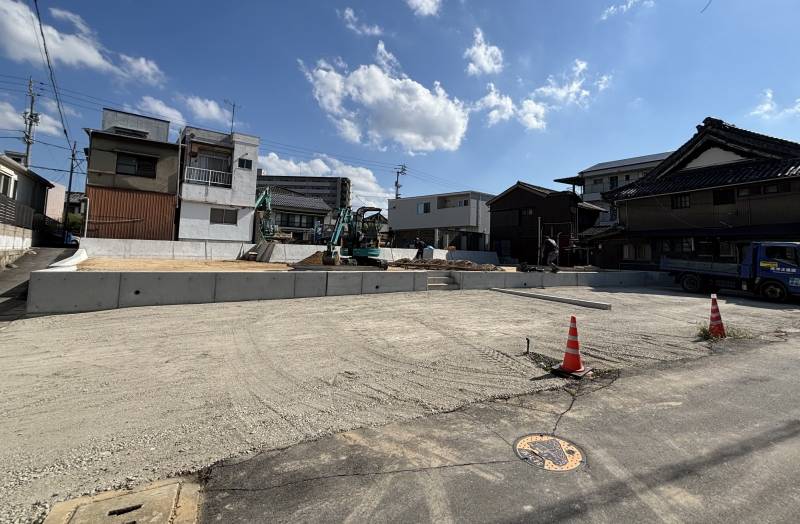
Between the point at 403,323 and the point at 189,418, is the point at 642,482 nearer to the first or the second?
the point at 189,418

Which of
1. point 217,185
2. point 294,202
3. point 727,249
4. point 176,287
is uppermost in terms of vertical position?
point 294,202

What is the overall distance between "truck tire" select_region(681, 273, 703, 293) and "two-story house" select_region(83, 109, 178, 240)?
29.1 m

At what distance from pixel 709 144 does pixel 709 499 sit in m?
27.3

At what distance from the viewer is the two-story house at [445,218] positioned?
35.3 metres

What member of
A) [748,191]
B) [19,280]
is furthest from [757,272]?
[19,280]

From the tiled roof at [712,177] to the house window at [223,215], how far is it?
26.4 m

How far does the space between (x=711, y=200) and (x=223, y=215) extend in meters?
30.7

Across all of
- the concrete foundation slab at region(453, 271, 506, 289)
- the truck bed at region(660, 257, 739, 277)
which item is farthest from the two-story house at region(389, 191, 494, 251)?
the concrete foundation slab at region(453, 271, 506, 289)

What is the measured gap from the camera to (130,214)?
22.1 m

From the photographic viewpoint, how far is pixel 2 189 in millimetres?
17688

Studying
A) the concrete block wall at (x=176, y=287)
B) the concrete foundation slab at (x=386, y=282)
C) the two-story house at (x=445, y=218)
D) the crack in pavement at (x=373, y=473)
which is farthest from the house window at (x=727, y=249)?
the crack in pavement at (x=373, y=473)

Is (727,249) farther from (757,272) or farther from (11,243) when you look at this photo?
(11,243)

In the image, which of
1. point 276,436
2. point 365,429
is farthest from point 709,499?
point 276,436

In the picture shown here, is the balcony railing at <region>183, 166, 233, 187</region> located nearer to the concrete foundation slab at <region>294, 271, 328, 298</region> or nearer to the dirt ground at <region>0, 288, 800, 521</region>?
the concrete foundation slab at <region>294, 271, 328, 298</region>
